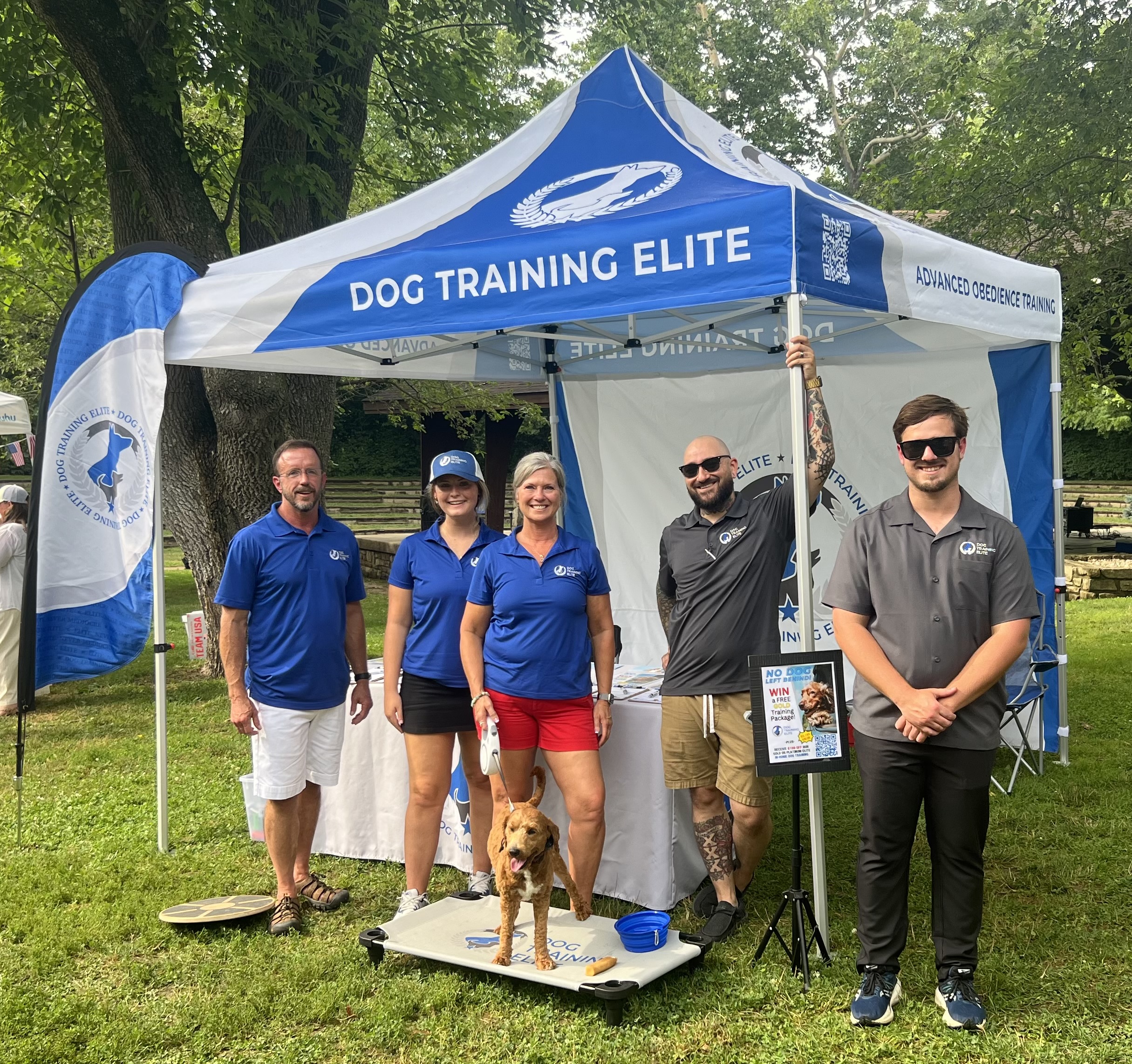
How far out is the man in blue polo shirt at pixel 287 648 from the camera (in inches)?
148

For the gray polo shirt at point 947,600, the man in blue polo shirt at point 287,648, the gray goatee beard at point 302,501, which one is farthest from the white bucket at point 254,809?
the gray polo shirt at point 947,600

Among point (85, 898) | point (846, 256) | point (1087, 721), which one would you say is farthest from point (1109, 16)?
point (85, 898)

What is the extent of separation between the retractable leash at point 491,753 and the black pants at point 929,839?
42.9 inches

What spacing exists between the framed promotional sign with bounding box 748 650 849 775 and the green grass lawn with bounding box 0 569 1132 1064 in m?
0.72

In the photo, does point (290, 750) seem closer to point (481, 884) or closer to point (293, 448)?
point (481, 884)

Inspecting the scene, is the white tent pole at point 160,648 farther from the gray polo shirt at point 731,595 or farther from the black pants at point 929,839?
the black pants at point 929,839

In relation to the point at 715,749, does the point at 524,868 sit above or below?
below

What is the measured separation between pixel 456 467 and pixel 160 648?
177 centimetres

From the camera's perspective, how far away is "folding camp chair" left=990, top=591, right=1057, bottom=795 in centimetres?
534

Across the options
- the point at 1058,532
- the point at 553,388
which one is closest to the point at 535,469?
the point at 553,388

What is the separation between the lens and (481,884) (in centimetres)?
393

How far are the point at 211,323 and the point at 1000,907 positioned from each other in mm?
3748

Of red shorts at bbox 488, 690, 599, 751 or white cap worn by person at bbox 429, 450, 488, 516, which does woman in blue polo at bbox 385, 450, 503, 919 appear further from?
red shorts at bbox 488, 690, 599, 751

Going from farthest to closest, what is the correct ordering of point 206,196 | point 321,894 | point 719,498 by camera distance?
1. point 206,196
2. point 321,894
3. point 719,498
